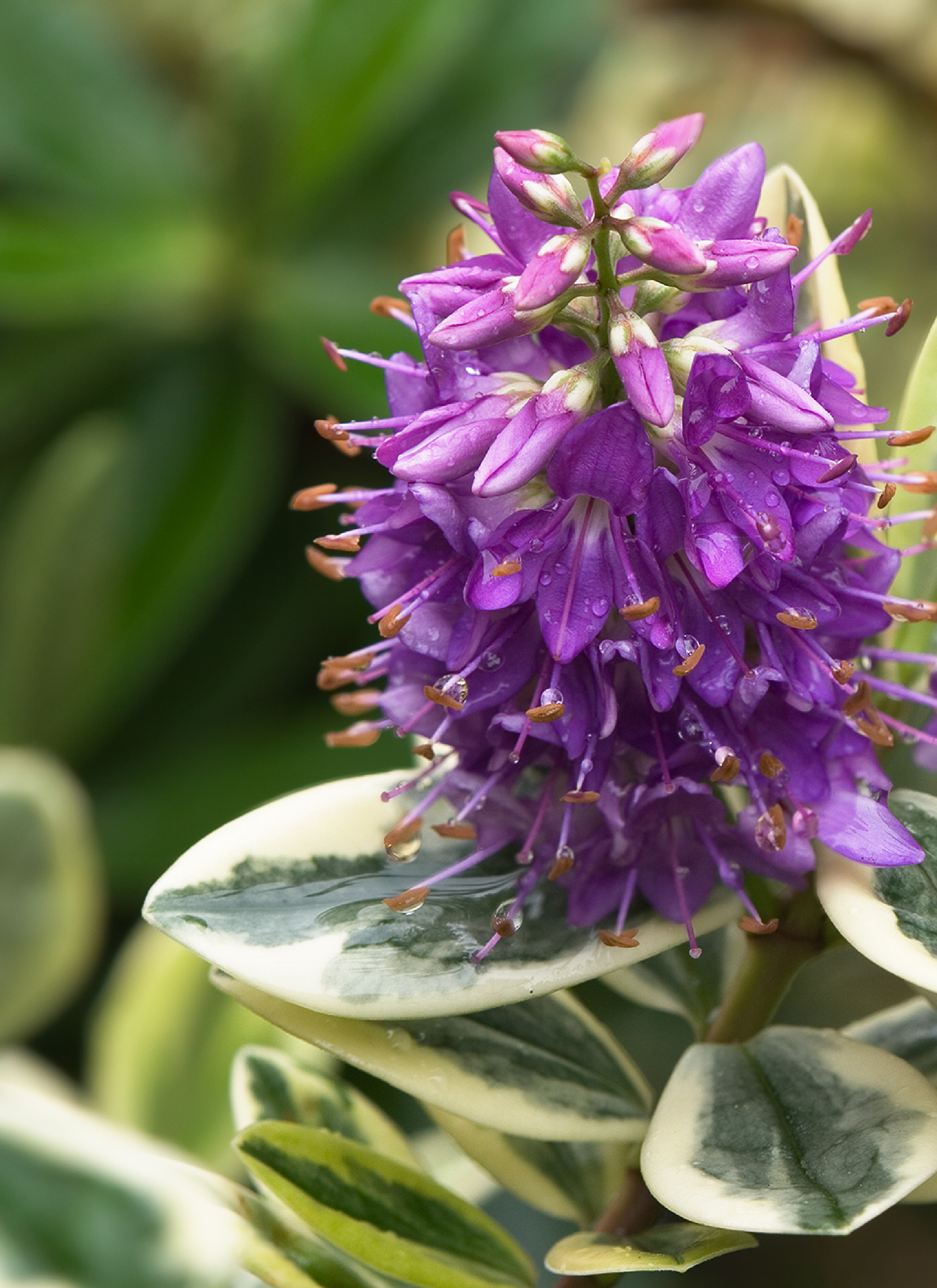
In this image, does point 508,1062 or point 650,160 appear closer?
point 650,160

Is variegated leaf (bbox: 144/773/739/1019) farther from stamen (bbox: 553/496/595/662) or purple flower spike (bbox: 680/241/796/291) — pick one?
purple flower spike (bbox: 680/241/796/291)

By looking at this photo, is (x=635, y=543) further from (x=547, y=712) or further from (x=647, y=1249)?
(x=647, y=1249)

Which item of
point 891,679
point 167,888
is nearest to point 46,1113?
point 167,888

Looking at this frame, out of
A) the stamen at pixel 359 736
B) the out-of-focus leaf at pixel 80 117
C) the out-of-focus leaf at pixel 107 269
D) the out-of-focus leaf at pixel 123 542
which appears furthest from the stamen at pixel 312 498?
the out-of-focus leaf at pixel 80 117

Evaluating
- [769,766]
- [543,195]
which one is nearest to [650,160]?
[543,195]

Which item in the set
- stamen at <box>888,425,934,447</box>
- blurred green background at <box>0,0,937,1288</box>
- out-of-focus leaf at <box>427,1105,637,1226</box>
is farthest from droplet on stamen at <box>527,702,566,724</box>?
blurred green background at <box>0,0,937,1288</box>

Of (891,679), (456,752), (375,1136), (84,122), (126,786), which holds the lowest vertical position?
(126,786)

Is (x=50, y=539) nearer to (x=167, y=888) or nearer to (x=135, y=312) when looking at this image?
(x=135, y=312)
